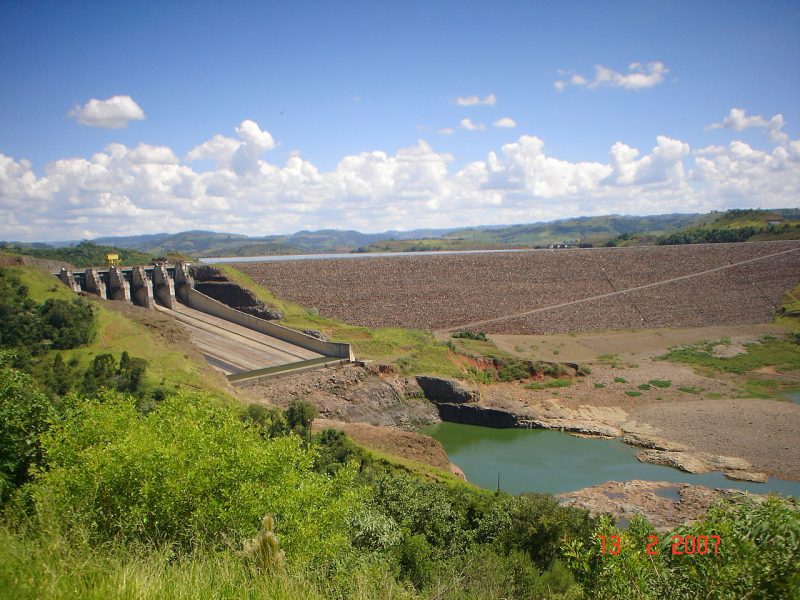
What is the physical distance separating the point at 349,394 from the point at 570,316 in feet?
95.9

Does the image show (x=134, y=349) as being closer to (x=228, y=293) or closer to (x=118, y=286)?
(x=118, y=286)

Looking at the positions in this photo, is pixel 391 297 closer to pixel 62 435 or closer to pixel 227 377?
pixel 227 377

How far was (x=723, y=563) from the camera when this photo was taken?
269 inches

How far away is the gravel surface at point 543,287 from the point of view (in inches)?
2124

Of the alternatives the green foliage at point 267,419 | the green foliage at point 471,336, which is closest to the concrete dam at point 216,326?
the green foliage at point 267,419

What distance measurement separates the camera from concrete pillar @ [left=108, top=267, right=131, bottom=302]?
44666mm

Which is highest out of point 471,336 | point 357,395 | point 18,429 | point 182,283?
point 182,283

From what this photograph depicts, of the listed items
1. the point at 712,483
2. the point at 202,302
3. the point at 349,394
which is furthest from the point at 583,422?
the point at 202,302

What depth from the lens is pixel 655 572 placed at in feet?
23.5

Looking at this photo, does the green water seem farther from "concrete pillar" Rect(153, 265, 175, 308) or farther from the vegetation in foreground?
"concrete pillar" Rect(153, 265, 175, 308)

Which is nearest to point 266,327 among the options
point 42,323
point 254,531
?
point 42,323

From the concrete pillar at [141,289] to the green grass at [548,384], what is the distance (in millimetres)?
30840

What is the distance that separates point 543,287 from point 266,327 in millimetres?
31256

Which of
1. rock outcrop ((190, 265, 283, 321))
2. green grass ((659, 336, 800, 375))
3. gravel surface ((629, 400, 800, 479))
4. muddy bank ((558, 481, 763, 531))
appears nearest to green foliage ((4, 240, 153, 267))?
rock outcrop ((190, 265, 283, 321))
